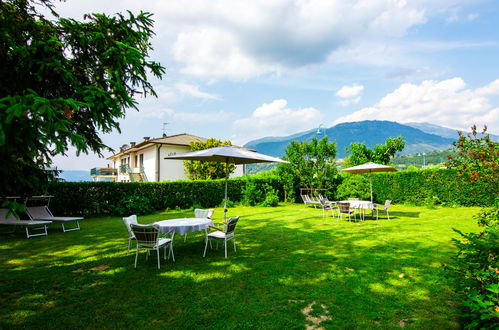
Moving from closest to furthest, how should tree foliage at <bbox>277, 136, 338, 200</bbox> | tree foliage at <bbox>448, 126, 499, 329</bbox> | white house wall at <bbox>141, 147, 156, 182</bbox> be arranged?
tree foliage at <bbox>448, 126, 499, 329</bbox> → tree foliage at <bbox>277, 136, 338, 200</bbox> → white house wall at <bbox>141, 147, 156, 182</bbox>

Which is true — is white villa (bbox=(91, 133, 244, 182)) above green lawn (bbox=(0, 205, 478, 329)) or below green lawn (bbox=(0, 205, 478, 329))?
above

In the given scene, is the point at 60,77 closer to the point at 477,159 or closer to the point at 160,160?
Result: the point at 477,159

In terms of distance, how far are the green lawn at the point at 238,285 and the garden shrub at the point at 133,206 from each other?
5330 millimetres

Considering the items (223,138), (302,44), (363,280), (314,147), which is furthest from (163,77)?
(223,138)

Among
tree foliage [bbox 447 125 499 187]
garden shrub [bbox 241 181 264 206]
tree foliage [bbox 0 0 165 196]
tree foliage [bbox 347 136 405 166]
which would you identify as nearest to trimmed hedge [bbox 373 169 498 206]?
tree foliage [bbox 347 136 405 166]

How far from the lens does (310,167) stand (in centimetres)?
1922

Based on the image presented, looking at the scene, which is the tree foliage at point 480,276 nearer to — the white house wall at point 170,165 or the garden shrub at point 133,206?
the garden shrub at point 133,206

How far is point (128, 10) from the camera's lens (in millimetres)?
4965

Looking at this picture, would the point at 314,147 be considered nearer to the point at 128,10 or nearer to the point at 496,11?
the point at 496,11

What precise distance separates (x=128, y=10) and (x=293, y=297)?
5930 millimetres

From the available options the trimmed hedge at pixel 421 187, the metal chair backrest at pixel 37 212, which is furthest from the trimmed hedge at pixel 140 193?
the trimmed hedge at pixel 421 187

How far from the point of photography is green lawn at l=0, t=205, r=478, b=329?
3186 millimetres

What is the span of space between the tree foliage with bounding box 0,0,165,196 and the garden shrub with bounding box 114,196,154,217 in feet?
25.1

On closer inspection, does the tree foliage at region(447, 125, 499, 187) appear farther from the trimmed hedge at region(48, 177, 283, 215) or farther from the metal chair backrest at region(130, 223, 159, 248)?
the trimmed hedge at region(48, 177, 283, 215)
